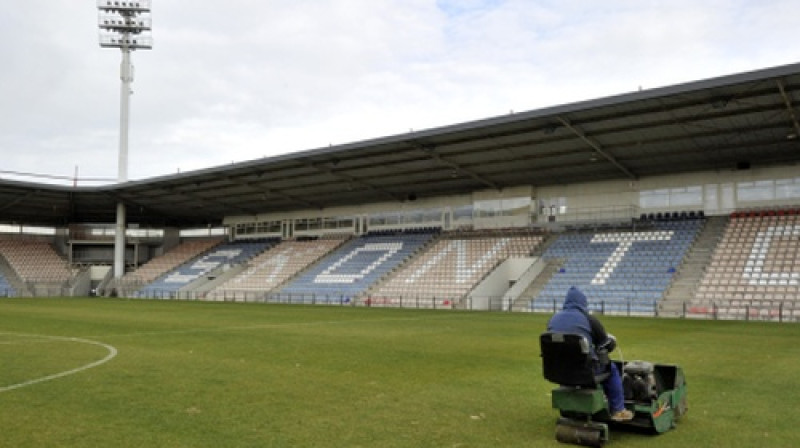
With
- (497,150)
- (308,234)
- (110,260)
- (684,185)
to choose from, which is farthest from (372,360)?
(110,260)

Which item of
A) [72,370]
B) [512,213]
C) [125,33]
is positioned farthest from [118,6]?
[72,370]

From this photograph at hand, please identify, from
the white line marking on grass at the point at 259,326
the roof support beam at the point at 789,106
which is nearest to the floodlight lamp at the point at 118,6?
the white line marking on grass at the point at 259,326

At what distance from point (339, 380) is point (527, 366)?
12.0 ft

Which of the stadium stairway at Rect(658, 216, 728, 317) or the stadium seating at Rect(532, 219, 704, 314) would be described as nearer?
the stadium stairway at Rect(658, 216, 728, 317)

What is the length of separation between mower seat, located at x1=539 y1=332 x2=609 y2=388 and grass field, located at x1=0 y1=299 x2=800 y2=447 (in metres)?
0.70

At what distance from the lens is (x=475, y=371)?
35.8 feet

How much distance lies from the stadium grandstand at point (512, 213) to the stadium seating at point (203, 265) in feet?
0.82

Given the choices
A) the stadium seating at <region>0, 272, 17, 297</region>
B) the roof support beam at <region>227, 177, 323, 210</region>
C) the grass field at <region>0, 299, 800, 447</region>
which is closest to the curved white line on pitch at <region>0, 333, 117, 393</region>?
the grass field at <region>0, 299, 800, 447</region>

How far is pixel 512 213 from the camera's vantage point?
1694 inches

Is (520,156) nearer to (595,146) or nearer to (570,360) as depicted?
(595,146)

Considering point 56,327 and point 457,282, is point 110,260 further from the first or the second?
point 56,327

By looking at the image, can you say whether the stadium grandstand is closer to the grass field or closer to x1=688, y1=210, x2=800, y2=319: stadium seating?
x1=688, y1=210, x2=800, y2=319: stadium seating

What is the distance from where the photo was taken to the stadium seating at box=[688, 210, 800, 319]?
26797mm

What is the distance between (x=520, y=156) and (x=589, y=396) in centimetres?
3130
